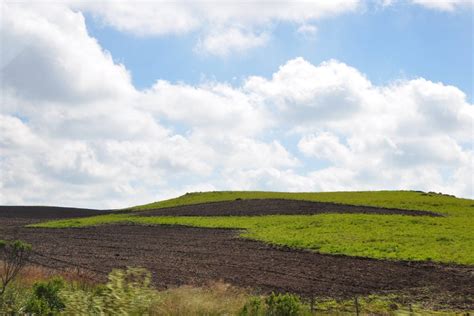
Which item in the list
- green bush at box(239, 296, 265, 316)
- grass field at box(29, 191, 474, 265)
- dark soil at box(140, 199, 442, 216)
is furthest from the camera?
dark soil at box(140, 199, 442, 216)

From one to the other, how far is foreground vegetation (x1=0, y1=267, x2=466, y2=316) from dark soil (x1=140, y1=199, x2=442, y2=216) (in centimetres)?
3623

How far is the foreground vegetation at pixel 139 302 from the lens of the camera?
33.4 ft

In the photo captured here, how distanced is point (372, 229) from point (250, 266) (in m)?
17.3

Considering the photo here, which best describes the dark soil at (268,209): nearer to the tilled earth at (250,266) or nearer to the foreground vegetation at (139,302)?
the tilled earth at (250,266)

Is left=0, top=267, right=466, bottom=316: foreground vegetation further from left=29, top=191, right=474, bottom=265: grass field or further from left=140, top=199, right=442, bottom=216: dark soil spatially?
left=140, top=199, right=442, bottom=216: dark soil

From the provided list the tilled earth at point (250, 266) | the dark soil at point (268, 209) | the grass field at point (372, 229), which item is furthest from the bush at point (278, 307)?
the dark soil at point (268, 209)

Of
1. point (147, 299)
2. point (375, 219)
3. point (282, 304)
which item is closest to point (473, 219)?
point (375, 219)

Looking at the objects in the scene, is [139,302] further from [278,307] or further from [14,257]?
[14,257]

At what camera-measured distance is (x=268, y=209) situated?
65.1 m

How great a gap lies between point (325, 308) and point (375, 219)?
31.9 m

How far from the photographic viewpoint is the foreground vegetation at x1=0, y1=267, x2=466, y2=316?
10195 millimetres

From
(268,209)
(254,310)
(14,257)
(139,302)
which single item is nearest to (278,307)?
(254,310)

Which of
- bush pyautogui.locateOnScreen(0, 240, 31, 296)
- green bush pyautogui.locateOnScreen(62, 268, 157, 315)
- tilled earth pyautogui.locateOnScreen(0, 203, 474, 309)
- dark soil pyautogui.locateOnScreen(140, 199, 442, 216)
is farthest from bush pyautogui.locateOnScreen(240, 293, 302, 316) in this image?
dark soil pyautogui.locateOnScreen(140, 199, 442, 216)

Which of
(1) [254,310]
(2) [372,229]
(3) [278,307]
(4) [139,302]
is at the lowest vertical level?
(1) [254,310]
